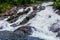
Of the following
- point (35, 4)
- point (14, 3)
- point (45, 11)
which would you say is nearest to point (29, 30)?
point (45, 11)

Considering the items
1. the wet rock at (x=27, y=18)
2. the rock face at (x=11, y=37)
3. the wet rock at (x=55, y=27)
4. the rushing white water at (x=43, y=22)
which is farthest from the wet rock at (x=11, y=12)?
the wet rock at (x=55, y=27)

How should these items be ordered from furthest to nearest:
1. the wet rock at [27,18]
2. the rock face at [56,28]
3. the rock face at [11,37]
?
the wet rock at [27,18] → the rock face at [56,28] → the rock face at [11,37]

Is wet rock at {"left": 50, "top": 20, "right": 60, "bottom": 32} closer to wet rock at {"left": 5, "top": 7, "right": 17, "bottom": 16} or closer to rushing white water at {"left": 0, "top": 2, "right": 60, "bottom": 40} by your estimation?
rushing white water at {"left": 0, "top": 2, "right": 60, "bottom": 40}

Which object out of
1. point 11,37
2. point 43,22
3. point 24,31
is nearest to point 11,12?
point 43,22

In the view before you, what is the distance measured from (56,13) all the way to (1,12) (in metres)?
5.55

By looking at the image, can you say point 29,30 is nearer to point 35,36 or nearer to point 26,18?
point 35,36

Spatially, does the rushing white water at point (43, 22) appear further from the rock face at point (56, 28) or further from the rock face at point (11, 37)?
the rock face at point (11, 37)

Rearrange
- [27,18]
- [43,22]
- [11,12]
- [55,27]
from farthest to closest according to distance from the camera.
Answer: [11,12]
[27,18]
[43,22]
[55,27]

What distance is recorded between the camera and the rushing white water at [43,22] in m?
16.8

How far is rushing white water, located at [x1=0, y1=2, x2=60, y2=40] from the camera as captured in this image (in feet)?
55.0

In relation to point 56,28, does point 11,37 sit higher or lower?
lower

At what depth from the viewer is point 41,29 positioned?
17.8m

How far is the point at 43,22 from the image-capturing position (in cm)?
1861

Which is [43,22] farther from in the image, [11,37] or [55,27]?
[11,37]
